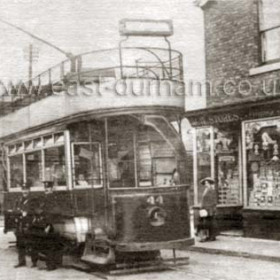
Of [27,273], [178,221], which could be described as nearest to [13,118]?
[27,273]

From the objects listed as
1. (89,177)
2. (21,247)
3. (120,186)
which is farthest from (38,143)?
(120,186)

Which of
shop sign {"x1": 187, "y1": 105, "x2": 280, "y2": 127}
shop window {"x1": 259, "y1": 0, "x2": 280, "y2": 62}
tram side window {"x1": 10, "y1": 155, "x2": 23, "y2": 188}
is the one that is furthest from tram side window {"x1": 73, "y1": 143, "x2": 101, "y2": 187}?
shop window {"x1": 259, "y1": 0, "x2": 280, "y2": 62}

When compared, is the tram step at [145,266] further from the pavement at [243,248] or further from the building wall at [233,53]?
the building wall at [233,53]

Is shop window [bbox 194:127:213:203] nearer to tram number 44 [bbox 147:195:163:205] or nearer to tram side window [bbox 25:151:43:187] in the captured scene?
tram side window [bbox 25:151:43:187]

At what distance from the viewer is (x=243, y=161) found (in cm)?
1371

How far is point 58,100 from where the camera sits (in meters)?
11.0

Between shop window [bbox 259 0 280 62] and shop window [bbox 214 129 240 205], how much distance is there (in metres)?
1.99

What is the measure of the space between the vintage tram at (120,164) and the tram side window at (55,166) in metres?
0.04

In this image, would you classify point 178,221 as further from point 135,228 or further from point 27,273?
point 27,273

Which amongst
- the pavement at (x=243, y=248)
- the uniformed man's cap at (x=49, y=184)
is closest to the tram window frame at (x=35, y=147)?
the uniformed man's cap at (x=49, y=184)

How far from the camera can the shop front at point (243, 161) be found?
42.7 ft

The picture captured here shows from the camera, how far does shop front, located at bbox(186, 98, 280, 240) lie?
13008 millimetres

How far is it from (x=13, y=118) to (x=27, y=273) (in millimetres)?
4677

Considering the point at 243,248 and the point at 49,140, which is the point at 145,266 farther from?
the point at 49,140
